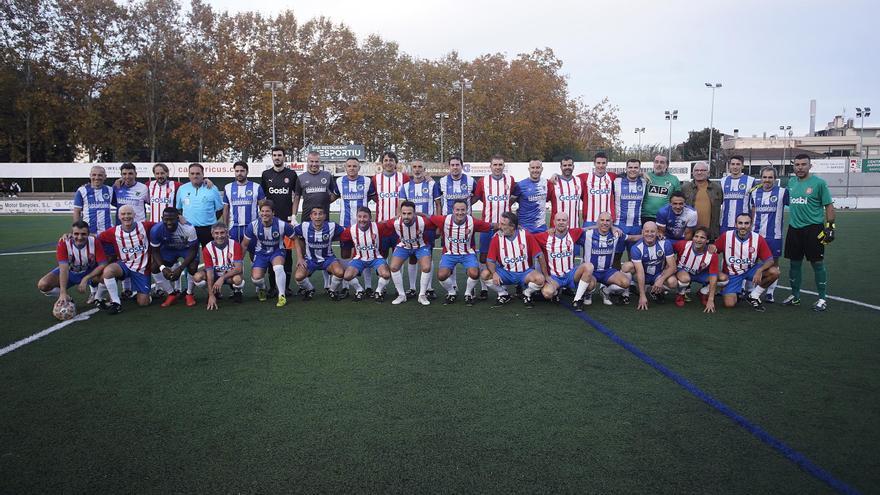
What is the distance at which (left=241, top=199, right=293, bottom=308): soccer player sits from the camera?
22.9ft

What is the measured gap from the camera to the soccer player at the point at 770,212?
6.95 metres

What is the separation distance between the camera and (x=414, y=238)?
7164mm

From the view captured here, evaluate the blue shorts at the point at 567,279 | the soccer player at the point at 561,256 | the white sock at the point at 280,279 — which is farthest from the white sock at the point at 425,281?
the white sock at the point at 280,279

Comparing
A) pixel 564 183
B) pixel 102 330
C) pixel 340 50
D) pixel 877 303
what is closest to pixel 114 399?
pixel 102 330

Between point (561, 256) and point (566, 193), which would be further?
point (566, 193)

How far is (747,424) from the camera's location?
335 cm

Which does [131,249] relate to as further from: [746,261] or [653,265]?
[746,261]

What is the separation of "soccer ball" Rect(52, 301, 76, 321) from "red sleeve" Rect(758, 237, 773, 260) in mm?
7801

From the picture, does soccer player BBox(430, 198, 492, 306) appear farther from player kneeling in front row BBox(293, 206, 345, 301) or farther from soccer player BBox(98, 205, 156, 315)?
soccer player BBox(98, 205, 156, 315)

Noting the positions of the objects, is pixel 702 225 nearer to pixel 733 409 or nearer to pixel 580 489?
pixel 733 409

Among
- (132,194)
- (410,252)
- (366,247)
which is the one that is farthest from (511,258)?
(132,194)

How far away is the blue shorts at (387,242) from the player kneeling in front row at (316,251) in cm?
54

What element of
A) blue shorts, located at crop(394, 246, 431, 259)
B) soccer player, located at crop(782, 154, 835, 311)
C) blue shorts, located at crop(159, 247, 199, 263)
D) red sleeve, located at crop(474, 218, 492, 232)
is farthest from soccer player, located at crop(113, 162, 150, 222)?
soccer player, located at crop(782, 154, 835, 311)

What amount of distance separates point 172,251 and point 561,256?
489 cm
